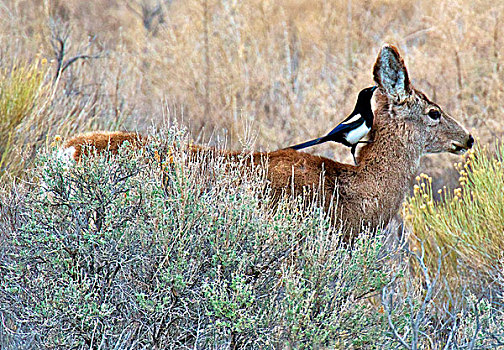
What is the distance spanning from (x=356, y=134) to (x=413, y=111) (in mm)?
582

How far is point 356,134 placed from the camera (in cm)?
571

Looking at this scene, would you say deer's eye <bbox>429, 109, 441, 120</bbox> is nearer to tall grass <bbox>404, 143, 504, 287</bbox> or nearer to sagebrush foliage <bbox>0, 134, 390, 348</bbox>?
tall grass <bbox>404, 143, 504, 287</bbox>

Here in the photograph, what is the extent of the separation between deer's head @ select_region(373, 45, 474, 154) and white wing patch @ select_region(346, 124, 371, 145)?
0.26 m

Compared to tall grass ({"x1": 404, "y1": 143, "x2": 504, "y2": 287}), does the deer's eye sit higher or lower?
higher

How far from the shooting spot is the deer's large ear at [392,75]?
559 cm

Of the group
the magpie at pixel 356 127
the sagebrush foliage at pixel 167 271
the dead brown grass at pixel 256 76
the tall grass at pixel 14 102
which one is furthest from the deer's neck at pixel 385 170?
the tall grass at pixel 14 102

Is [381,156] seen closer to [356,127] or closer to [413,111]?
[356,127]

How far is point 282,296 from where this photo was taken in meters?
4.49

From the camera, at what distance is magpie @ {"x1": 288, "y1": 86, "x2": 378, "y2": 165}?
5.65m

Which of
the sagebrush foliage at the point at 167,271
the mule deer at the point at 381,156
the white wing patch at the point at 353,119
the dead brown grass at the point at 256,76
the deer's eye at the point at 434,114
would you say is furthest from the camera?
the dead brown grass at the point at 256,76

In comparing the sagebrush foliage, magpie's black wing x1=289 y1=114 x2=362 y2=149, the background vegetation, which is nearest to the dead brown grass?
the background vegetation

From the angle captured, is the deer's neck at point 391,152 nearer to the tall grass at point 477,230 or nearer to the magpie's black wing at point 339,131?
the magpie's black wing at point 339,131

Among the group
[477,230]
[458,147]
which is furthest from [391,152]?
[477,230]

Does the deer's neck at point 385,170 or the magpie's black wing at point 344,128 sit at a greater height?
the magpie's black wing at point 344,128
